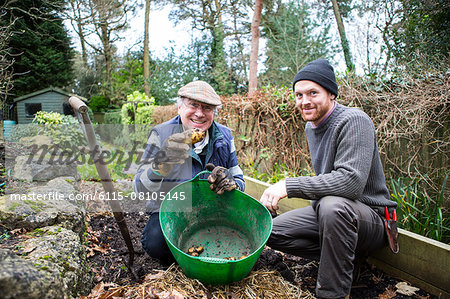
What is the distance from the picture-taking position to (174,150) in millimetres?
1653

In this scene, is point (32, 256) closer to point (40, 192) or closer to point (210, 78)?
point (40, 192)

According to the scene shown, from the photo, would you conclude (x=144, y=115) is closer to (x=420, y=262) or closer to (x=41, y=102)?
(x=41, y=102)

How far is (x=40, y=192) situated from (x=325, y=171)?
2194 millimetres

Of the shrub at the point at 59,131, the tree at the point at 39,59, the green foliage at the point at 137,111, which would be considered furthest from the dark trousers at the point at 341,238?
the tree at the point at 39,59

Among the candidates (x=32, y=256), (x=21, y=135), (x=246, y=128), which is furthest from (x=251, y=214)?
(x=21, y=135)

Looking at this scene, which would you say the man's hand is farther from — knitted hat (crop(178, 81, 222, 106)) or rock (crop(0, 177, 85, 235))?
rock (crop(0, 177, 85, 235))

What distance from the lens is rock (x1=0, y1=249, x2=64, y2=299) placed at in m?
0.87

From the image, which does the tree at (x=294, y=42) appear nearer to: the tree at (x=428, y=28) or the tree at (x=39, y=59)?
the tree at (x=428, y=28)

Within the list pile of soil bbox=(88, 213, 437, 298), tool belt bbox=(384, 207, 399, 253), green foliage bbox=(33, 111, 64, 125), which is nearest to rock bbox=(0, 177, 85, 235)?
pile of soil bbox=(88, 213, 437, 298)

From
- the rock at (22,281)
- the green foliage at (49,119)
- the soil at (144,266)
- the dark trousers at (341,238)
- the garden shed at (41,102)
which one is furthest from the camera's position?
the garden shed at (41,102)

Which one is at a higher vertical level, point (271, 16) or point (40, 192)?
point (271, 16)

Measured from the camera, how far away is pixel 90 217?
2.84m

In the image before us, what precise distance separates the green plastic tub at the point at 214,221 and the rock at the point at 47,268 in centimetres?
52

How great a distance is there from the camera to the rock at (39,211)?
1.74 m
